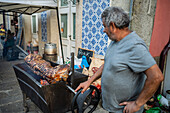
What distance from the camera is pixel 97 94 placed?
1.88 m

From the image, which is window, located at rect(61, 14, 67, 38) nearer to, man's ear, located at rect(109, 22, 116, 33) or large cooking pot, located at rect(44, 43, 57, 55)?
large cooking pot, located at rect(44, 43, 57, 55)

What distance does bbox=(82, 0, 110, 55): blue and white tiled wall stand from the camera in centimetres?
407

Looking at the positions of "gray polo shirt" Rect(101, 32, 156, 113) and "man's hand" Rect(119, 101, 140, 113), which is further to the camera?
"man's hand" Rect(119, 101, 140, 113)

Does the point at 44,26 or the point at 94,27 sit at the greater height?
the point at 44,26

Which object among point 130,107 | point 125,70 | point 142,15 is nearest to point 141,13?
point 142,15

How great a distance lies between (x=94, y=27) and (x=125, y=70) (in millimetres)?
3129

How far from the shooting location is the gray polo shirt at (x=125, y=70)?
1247 mm

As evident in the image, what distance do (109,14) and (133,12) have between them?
282 centimetres

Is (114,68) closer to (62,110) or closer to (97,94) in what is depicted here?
(97,94)

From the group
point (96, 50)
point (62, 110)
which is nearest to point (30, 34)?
point (96, 50)

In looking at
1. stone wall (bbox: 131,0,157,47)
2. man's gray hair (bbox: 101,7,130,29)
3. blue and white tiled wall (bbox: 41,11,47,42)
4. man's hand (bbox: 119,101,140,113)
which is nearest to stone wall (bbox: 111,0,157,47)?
stone wall (bbox: 131,0,157,47)

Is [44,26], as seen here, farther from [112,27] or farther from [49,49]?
[112,27]

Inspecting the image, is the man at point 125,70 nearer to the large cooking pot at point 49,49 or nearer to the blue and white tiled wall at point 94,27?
the blue and white tiled wall at point 94,27

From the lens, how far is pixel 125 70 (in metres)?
1.36
